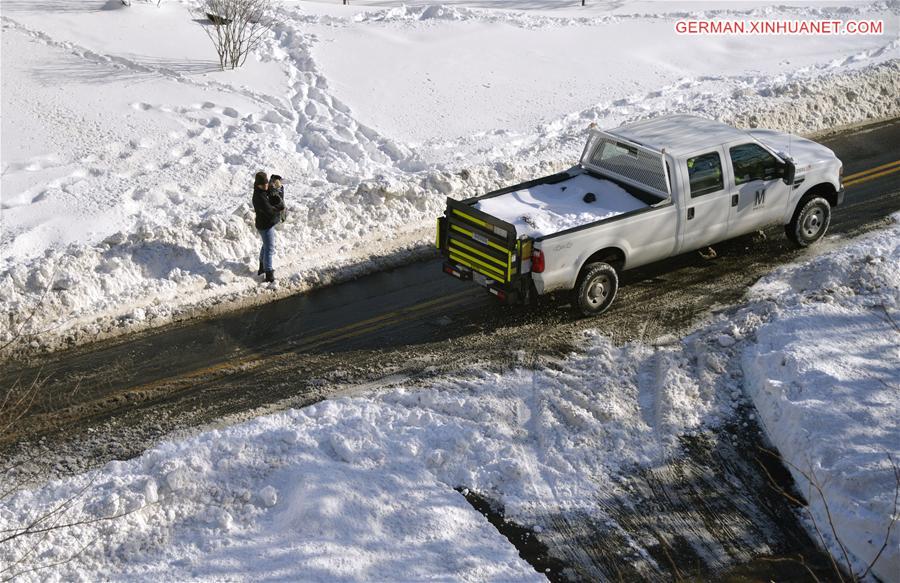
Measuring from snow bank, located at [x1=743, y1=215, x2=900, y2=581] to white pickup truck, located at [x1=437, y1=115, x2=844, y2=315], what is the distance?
3.66 ft

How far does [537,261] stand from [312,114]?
8018mm

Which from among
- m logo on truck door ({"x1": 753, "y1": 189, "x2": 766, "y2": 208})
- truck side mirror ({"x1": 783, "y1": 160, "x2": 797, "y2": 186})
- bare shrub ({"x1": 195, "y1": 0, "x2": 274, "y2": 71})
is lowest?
m logo on truck door ({"x1": 753, "y1": 189, "x2": 766, "y2": 208})

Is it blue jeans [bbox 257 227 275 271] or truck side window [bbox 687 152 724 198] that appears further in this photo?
blue jeans [bbox 257 227 275 271]

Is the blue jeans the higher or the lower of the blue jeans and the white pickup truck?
the lower

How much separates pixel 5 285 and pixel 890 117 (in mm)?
16886

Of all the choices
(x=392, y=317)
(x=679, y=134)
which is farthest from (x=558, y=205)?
(x=392, y=317)

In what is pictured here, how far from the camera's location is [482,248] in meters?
12.3

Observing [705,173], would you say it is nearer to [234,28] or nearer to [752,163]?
[752,163]

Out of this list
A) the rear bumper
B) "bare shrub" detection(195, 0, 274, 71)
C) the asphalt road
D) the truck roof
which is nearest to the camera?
the asphalt road

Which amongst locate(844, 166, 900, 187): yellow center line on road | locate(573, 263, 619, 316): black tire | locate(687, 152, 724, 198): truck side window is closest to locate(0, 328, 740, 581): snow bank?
locate(573, 263, 619, 316): black tire

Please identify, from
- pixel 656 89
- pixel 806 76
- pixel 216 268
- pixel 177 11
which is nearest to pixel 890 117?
pixel 806 76

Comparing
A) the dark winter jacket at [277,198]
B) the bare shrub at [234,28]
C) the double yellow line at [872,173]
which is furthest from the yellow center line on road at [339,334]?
the bare shrub at [234,28]

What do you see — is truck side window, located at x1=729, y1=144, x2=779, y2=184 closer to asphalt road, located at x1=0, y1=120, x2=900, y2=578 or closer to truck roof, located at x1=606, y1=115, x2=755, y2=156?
truck roof, located at x1=606, y1=115, x2=755, y2=156

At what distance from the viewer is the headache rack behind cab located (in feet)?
39.3
